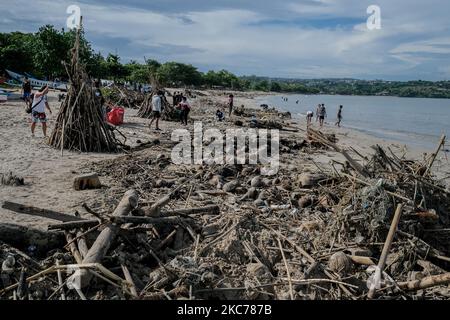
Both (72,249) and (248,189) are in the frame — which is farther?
(248,189)

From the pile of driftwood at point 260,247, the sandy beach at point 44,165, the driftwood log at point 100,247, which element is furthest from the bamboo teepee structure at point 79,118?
the driftwood log at point 100,247

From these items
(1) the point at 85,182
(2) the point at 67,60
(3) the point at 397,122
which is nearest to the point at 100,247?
(1) the point at 85,182

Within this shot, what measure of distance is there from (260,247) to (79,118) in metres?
7.22

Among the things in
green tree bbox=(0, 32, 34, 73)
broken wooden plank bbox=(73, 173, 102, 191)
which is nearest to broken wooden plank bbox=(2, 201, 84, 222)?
broken wooden plank bbox=(73, 173, 102, 191)

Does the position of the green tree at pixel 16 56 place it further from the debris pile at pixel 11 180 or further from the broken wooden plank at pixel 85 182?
the broken wooden plank at pixel 85 182

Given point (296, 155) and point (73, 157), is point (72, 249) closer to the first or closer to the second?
point (73, 157)

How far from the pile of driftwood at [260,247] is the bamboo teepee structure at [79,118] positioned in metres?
4.29

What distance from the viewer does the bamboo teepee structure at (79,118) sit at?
10.2 m

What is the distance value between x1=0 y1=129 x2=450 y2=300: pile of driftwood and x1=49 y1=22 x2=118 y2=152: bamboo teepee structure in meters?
4.29

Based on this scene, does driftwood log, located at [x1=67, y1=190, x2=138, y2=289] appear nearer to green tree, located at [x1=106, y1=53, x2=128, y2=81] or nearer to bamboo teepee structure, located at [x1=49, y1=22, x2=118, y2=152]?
bamboo teepee structure, located at [x1=49, y1=22, x2=118, y2=152]

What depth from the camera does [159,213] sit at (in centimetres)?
487

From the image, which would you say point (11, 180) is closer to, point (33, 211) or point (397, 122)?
point (33, 211)
